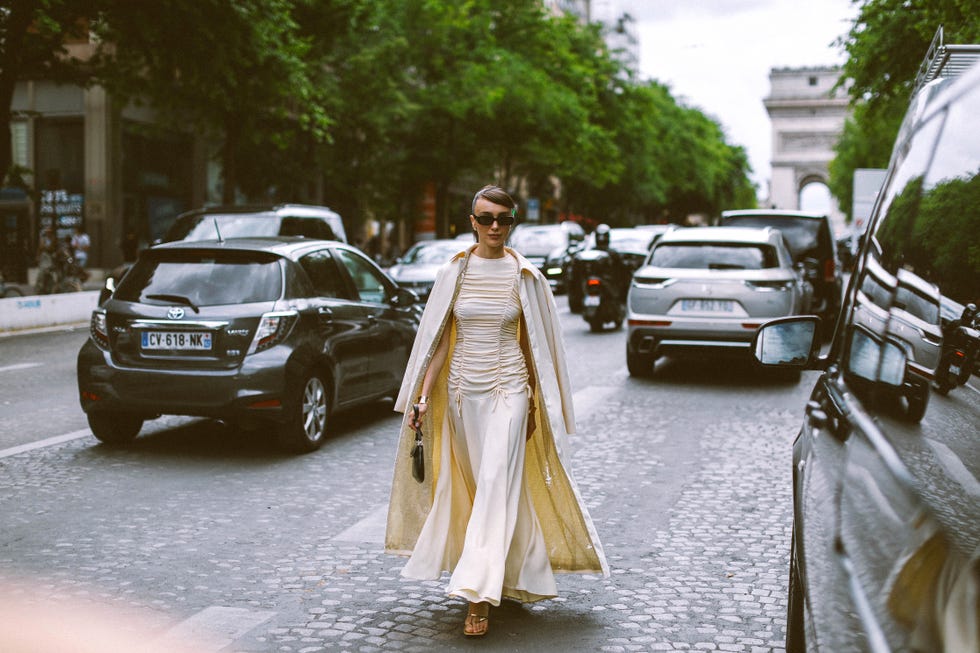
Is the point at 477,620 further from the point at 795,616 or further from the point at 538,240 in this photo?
the point at 538,240

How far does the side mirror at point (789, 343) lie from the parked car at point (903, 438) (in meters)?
0.30

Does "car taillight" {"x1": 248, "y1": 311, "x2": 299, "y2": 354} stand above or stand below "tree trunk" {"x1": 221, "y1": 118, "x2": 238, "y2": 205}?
Result: below

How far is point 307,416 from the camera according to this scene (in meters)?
8.77

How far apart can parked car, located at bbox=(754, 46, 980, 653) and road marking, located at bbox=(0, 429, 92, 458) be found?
265 inches

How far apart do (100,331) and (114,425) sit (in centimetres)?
70

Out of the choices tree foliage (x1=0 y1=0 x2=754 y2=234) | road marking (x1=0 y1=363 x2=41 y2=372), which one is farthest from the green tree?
road marking (x1=0 y1=363 x2=41 y2=372)

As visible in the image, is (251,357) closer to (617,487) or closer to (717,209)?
(617,487)

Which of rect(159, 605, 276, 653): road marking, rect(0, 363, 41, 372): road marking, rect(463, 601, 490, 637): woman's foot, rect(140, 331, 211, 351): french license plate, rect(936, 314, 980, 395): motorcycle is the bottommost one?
rect(0, 363, 41, 372): road marking

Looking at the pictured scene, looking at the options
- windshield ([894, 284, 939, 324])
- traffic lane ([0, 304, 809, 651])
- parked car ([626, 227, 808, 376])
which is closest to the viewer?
windshield ([894, 284, 939, 324])

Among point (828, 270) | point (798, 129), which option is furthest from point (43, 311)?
point (798, 129)

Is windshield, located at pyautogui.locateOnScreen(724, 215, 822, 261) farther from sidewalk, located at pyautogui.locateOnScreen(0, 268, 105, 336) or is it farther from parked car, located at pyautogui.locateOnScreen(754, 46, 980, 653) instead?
parked car, located at pyautogui.locateOnScreen(754, 46, 980, 653)

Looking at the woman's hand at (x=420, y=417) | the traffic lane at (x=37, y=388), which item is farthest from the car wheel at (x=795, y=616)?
the traffic lane at (x=37, y=388)

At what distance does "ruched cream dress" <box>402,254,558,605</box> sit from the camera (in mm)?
4484

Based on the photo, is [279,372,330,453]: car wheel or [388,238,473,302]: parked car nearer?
[279,372,330,453]: car wheel
